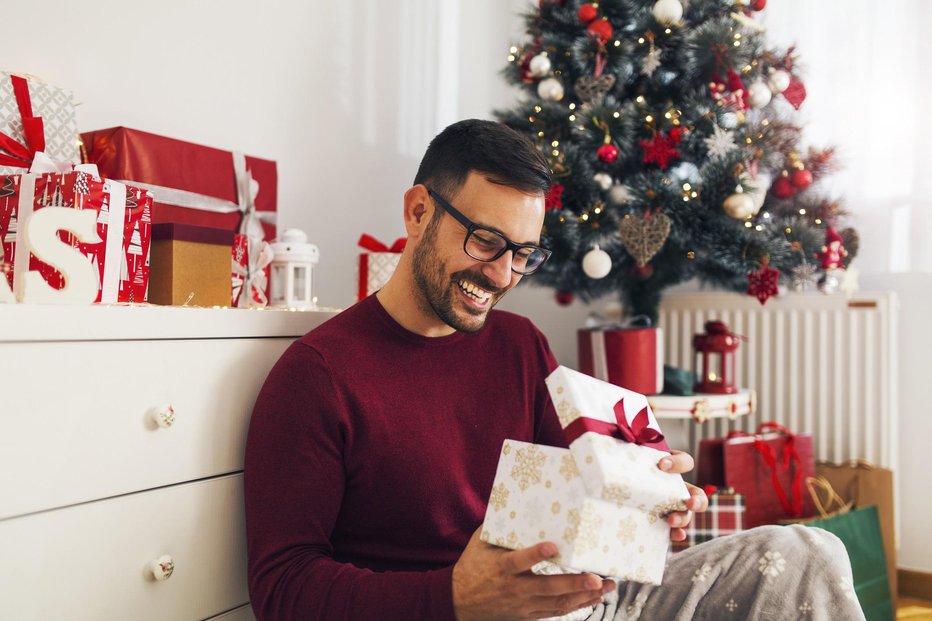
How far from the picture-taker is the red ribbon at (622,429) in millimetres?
754

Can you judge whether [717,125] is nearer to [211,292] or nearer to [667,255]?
[667,255]

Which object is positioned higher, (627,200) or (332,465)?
(627,200)

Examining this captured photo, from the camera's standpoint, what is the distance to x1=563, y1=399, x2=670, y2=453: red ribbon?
754 millimetres

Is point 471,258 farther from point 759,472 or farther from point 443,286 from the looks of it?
point 759,472

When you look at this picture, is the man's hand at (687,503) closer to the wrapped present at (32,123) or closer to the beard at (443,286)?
the beard at (443,286)

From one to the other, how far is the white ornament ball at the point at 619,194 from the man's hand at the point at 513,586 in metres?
1.13

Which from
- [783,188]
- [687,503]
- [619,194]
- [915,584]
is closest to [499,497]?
[687,503]

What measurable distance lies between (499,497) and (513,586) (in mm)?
88

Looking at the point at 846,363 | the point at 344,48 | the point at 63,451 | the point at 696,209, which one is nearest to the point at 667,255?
the point at 696,209

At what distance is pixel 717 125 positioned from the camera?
1729 millimetres

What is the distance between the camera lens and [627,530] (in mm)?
758

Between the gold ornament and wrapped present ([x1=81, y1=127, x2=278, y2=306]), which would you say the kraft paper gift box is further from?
the gold ornament

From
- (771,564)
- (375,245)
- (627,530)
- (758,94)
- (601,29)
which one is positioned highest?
(601,29)

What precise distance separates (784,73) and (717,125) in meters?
0.22
